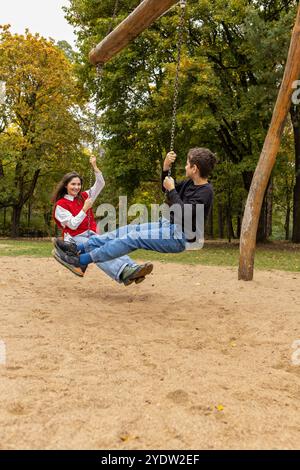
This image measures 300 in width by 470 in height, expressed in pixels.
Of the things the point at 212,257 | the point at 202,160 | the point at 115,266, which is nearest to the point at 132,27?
the point at 202,160

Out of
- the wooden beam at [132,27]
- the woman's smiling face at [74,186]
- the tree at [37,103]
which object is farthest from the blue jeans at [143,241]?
the tree at [37,103]

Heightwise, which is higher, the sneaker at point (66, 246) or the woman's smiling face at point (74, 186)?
the woman's smiling face at point (74, 186)

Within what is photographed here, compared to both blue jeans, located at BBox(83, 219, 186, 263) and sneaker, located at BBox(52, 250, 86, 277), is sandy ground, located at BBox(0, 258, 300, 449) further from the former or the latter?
blue jeans, located at BBox(83, 219, 186, 263)

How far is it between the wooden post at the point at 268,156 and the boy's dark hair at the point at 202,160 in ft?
8.94

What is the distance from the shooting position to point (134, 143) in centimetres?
1714

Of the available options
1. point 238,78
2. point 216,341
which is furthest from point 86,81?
point 216,341

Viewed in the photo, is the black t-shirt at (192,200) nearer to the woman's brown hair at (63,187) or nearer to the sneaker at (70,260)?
the sneaker at (70,260)

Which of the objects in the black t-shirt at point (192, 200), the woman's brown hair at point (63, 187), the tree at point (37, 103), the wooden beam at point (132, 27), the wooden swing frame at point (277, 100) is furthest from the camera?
the tree at point (37, 103)

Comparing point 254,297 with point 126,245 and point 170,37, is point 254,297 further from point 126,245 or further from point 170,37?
point 170,37

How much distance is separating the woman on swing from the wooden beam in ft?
5.35

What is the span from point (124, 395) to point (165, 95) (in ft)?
42.1

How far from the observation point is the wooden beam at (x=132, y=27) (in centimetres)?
530

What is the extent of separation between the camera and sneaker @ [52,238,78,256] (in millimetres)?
5035
